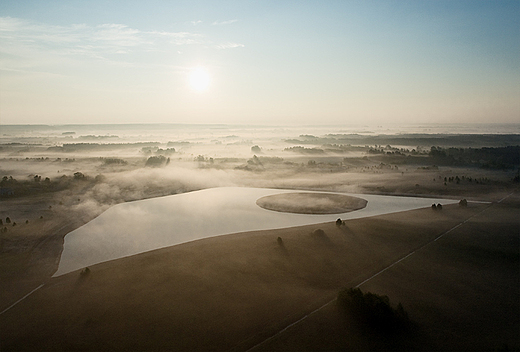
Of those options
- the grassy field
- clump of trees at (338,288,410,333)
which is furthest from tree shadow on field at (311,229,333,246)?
clump of trees at (338,288,410,333)

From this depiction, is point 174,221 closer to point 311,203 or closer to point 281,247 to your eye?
point 281,247

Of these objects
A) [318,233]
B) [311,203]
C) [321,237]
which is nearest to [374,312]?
[321,237]

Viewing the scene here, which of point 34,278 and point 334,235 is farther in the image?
point 334,235

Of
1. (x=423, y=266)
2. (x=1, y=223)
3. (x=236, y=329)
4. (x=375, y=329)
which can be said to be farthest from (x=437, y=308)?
(x=1, y=223)

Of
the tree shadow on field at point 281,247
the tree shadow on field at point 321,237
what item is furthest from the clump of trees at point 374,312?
the tree shadow on field at point 321,237

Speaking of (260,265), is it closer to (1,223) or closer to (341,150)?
(1,223)
